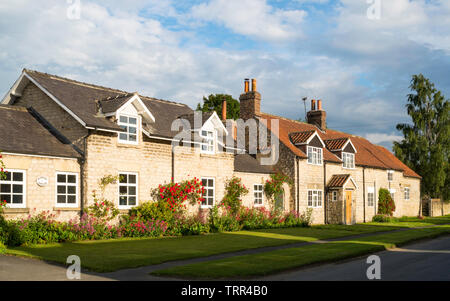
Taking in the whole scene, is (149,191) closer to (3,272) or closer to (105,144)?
(105,144)

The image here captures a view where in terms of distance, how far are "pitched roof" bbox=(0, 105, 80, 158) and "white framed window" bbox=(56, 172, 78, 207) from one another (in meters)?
0.92

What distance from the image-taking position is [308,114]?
143ft

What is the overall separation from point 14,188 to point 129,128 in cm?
639

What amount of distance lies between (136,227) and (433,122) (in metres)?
37.5

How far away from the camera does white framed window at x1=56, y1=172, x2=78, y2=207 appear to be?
19.7m

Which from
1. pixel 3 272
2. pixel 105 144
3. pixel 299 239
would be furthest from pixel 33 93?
pixel 299 239

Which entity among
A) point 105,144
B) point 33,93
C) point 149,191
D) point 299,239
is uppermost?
point 33,93

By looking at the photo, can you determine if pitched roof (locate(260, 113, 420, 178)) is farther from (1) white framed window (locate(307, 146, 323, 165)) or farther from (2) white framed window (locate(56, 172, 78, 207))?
(2) white framed window (locate(56, 172, 78, 207))

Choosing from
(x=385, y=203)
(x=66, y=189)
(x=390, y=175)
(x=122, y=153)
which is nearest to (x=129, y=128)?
(x=122, y=153)

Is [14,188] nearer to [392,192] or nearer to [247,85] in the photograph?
[247,85]

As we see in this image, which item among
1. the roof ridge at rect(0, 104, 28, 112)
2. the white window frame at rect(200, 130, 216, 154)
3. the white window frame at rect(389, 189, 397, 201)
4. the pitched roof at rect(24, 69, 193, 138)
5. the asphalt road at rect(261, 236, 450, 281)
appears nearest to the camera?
the asphalt road at rect(261, 236, 450, 281)

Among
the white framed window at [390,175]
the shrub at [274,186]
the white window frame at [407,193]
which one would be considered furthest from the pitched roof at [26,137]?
the white window frame at [407,193]

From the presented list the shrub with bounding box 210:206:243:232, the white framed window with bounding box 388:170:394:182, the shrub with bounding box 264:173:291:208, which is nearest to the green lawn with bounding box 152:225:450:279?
the shrub with bounding box 210:206:243:232

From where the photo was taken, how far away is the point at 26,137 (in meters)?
19.8
